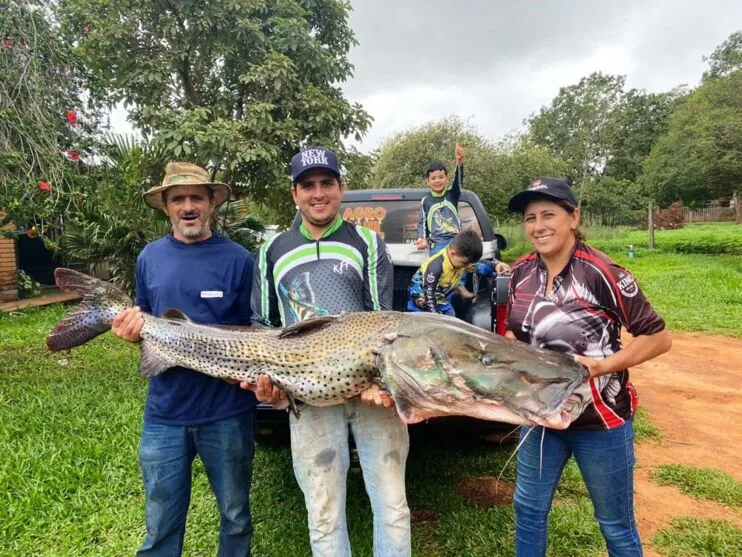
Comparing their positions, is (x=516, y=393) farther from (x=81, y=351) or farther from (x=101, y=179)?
(x=81, y=351)

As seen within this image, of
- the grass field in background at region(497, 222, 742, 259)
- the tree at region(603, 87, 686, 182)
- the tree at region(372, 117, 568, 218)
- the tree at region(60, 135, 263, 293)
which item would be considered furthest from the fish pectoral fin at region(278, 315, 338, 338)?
the tree at region(603, 87, 686, 182)

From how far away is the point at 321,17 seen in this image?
32.4 ft

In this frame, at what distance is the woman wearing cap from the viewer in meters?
2.13

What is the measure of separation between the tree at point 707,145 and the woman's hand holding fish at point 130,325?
19.6 meters

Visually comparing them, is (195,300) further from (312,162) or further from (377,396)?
(377,396)

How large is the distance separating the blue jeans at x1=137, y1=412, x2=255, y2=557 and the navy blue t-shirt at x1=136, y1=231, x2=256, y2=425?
2.8 inches

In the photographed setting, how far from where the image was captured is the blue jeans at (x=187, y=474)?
2506 mm

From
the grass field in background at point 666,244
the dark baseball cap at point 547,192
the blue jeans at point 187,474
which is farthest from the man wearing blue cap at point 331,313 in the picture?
the grass field in background at point 666,244

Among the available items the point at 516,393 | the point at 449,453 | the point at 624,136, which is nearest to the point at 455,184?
the point at 449,453

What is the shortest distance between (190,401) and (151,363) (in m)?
0.27

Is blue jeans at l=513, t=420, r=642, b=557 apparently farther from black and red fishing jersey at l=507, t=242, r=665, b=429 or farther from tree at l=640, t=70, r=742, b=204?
tree at l=640, t=70, r=742, b=204

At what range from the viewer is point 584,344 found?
2168 mm

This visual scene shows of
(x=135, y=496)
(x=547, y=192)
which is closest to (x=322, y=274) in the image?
(x=547, y=192)

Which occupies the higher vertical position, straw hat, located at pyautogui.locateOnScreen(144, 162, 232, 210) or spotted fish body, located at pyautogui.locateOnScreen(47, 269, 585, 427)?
straw hat, located at pyautogui.locateOnScreen(144, 162, 232, 210)
